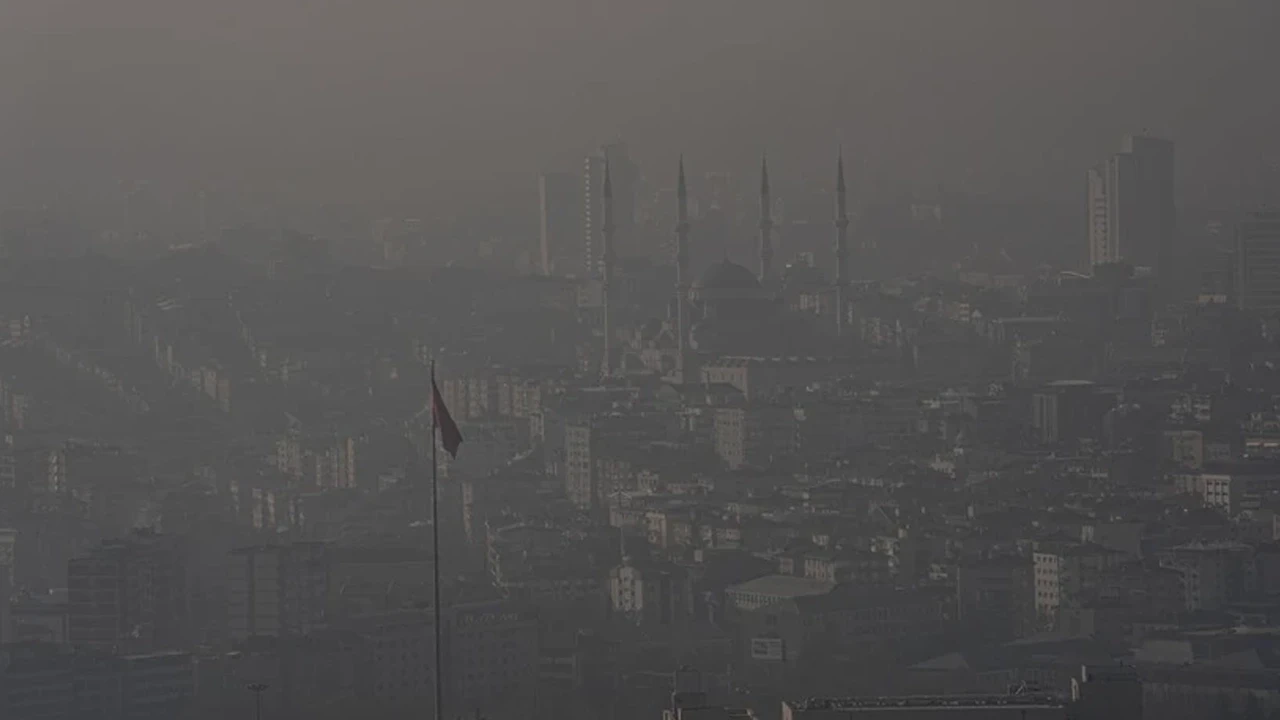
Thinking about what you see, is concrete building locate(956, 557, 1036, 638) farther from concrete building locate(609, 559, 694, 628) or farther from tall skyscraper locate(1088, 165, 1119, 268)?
tall skyscraper locate(1088, 165, 1119, 268)

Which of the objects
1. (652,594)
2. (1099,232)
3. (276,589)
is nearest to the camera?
(276,589)

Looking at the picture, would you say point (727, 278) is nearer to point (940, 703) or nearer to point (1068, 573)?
point (1068, 573)

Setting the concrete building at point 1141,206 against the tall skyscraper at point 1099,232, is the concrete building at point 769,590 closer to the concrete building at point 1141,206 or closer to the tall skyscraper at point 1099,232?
the concrete building at point 1141,206

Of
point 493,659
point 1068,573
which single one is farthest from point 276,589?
point 1068,573

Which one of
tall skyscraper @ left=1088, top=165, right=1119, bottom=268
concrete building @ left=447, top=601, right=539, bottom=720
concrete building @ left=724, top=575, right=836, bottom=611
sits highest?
tall skyscraper @ left=1088, top=165, right=1119, bottom=268

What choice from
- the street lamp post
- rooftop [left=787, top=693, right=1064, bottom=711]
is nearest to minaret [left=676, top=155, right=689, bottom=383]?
the street lamp post

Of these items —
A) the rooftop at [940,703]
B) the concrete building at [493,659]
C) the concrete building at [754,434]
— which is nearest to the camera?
the rooftop at [940,703]

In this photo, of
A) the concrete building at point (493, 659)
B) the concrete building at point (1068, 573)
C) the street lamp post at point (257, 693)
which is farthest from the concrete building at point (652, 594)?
the street lamp post at point (257, 693)
